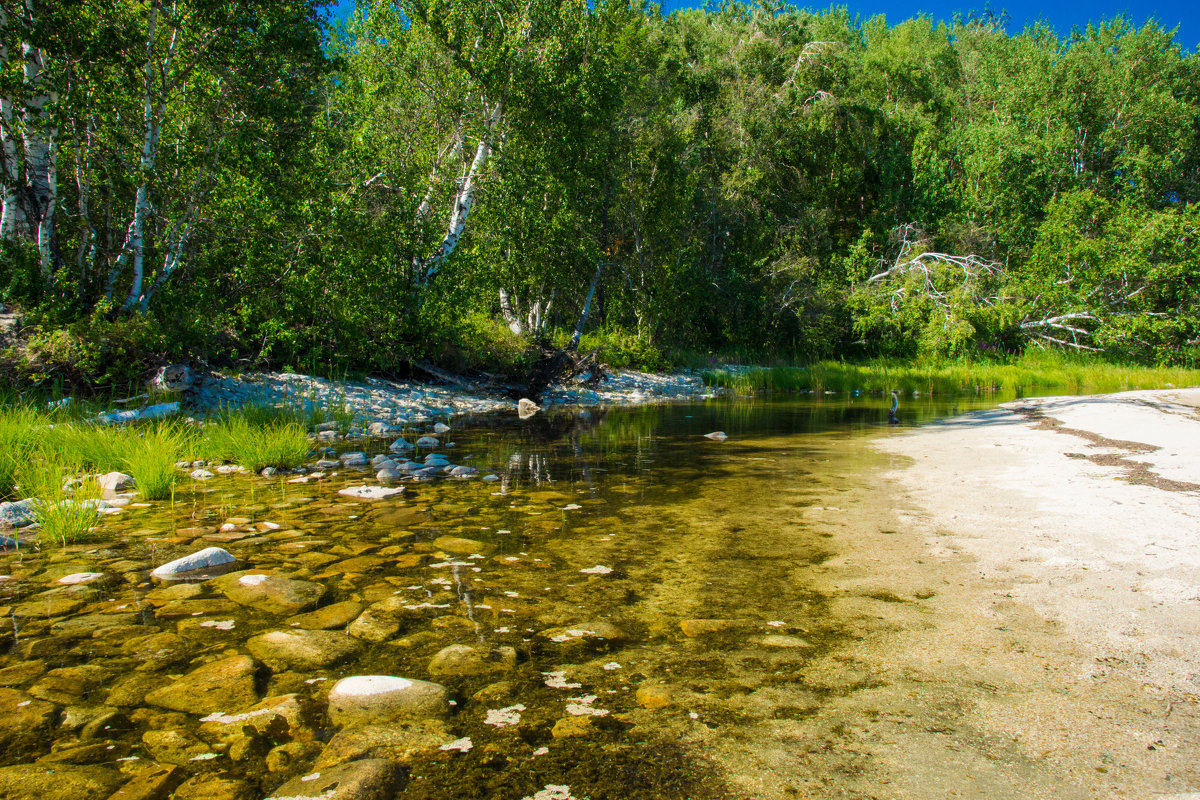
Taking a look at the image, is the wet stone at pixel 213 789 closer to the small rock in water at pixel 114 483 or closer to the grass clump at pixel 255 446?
the small rock in water at pixel 114 483

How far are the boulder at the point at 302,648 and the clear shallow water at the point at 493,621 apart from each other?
0.18 ft

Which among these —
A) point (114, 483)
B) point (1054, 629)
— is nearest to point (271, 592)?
point (114, 483)

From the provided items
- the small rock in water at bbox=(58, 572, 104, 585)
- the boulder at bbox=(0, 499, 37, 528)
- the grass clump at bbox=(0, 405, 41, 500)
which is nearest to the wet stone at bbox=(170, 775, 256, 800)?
the small rock in water at bbox=(58, 572, 104, 585)

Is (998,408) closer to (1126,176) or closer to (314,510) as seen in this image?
(314,510)

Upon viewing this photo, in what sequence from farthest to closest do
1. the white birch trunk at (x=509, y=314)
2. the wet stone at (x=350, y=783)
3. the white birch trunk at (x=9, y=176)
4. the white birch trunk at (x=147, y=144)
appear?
1. the white birch trunk at (x=509, y=314)
2. the white birch trunk at (x=147, y=144)
3. the white birch trunk at (x=9, y=176)
4. the wet stone at (x=350, y=783)

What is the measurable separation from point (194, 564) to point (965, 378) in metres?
22.4

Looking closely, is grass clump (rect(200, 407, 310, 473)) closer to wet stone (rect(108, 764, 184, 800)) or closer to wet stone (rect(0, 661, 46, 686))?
wet stone (rect(0, 661, 46, 686))

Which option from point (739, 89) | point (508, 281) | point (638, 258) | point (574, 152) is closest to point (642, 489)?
point (508, 281)

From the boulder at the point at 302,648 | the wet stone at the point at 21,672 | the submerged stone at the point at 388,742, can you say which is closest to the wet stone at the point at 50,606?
the wet stone at the point at 21,672

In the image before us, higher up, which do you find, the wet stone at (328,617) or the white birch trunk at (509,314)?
the white birch trunk at (509,314)

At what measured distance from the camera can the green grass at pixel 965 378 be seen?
19.3m

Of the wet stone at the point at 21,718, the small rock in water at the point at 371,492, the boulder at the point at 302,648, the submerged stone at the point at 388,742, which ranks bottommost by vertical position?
the submerged stone at the point at 388,742

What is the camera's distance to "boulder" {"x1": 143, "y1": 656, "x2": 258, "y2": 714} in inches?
91.3

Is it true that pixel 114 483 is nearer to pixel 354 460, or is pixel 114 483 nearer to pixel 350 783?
Result: pixel 354 460
